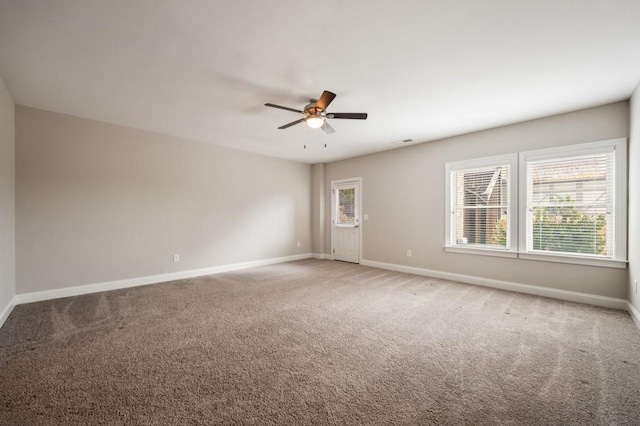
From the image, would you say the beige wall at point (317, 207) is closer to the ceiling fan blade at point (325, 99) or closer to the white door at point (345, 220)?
the white door at point (345, 220)

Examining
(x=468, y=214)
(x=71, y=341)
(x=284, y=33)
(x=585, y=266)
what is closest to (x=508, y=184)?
(x=468, y=214)

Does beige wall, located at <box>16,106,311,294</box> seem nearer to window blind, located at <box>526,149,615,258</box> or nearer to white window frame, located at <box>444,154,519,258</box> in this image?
white window frame, located at <box>444,154,519,258</box>

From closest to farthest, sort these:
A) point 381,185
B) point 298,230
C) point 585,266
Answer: point 585,266
point 381,185
point 298,230

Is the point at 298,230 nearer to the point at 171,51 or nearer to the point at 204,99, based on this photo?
the point at 204,99

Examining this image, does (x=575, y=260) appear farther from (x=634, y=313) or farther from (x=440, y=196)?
(x=440, y=196)

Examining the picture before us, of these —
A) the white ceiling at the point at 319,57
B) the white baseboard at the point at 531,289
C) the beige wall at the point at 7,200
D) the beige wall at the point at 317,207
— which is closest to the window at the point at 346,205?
the beige wall at the point at 317,207

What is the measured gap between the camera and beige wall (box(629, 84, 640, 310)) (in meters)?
2.95

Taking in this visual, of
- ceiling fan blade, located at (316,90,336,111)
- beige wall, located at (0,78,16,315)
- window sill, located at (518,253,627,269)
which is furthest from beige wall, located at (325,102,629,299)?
beige wall, located at (0,78,16,315)

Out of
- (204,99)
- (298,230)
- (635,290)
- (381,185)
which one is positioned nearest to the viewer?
(635,290)

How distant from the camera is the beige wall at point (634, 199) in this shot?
295 centimetres

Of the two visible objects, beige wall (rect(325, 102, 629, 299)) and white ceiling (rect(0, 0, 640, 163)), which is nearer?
white ceiling (rect(0, 0, 640, 163))

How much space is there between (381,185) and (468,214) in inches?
73.1

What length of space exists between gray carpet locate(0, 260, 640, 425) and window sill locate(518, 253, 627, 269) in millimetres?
594

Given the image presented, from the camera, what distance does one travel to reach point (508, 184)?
4230 mm
